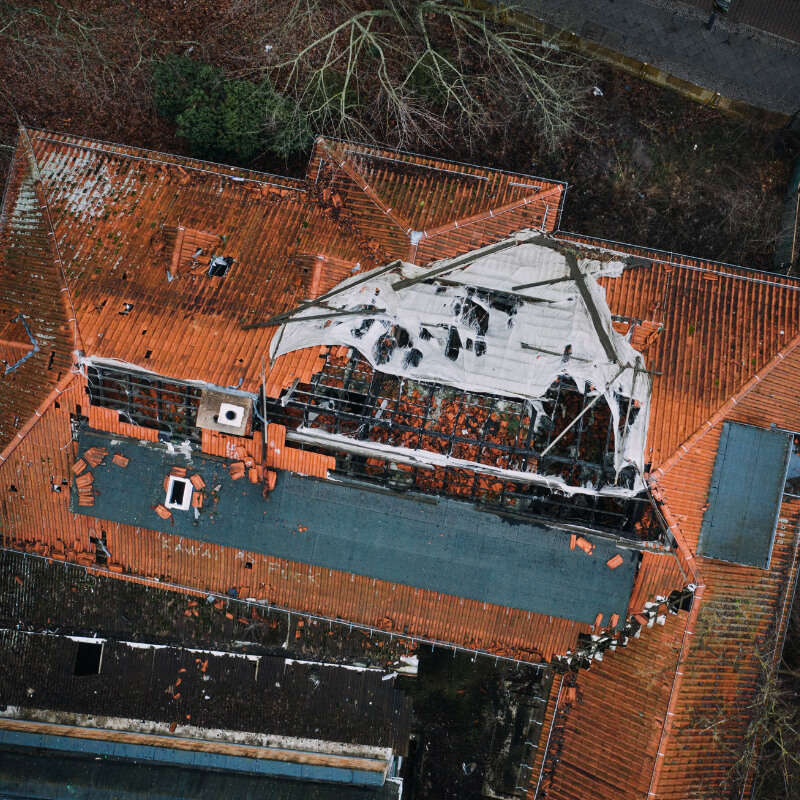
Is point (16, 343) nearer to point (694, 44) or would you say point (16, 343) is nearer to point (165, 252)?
point (165, 252)

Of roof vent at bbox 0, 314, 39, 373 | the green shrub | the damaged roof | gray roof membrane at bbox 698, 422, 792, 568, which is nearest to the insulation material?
the damaged roof

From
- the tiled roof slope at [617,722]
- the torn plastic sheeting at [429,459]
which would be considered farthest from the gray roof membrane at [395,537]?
the tiled roof slope at [617,722]

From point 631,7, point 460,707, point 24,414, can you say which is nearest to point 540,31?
point 631,7

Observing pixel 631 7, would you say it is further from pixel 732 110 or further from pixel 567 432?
pixel 567 432

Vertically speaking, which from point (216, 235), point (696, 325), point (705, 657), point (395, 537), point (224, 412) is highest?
point (696, 325)

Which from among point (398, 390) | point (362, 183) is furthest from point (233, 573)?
point (362, 183)

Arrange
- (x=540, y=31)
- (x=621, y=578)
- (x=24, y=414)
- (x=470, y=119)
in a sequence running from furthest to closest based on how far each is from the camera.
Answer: (x=540, y=31) → (x=470, y=119) → (x=24, y=414) → (x=621, y=578)

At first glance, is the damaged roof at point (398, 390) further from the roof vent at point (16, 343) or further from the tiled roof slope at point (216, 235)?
the roof vent at point (16, 343)
